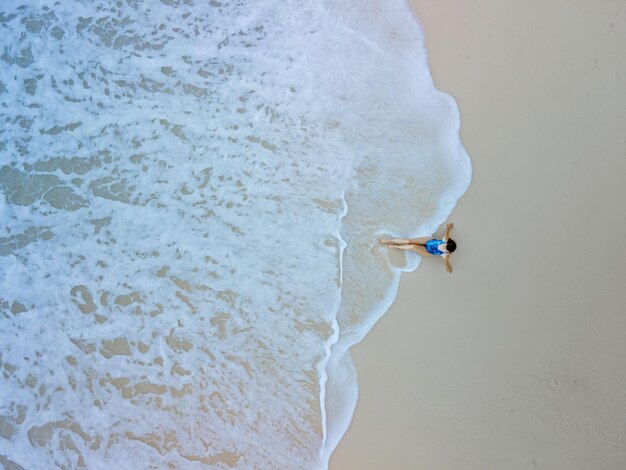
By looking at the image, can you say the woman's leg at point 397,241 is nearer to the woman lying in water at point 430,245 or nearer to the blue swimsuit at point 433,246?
the woman lying in water at point 430,245

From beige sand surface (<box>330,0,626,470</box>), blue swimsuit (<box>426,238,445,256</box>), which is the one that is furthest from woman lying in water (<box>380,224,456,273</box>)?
beige sand surface (<box>330,0,626,470</box>)

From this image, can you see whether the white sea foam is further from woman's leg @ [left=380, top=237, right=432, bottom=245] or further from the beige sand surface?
the beige sand surface

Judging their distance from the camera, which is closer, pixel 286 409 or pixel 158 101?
pixel 286 409

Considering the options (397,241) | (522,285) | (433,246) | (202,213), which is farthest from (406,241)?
(202,213)

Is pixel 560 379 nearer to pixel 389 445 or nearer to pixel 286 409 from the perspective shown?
pixel 389 445

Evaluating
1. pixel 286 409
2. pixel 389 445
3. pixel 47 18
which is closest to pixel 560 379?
pixel 389 445
